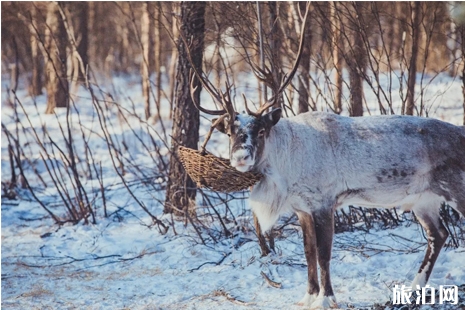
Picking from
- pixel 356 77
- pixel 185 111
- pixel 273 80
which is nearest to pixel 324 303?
pixel 273 80

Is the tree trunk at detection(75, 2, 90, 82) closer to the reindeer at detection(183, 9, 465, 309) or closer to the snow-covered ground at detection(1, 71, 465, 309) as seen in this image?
the snow-covered ground at detection(1, 71, 465, 309)

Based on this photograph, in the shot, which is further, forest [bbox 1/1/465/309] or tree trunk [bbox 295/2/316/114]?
tree trunk [bbox 295/2/316/114]

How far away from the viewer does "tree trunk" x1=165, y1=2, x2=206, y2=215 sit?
281 inches

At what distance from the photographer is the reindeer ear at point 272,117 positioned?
4.88 metres

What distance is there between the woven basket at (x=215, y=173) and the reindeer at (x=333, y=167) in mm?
144

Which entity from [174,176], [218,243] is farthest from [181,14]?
[218,243]

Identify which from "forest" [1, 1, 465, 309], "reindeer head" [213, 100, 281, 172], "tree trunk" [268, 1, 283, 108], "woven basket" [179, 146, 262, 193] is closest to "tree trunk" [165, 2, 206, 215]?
"forest" [1, 1, 465, 309]

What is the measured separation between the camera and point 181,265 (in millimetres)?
6172

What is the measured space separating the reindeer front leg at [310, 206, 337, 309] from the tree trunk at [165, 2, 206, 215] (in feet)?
7.70

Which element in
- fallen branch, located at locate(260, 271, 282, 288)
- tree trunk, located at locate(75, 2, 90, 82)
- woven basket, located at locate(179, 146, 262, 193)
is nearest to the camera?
woven basket, located at locate(179, 146, 262, 193)

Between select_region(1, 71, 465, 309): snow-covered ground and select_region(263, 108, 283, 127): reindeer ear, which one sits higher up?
select_region(263, 108, 283, 127): reindeer ear

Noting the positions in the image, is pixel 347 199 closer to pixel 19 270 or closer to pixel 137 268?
pixel 137 268

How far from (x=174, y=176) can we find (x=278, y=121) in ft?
8.52

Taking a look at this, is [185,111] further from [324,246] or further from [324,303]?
[324,303]
